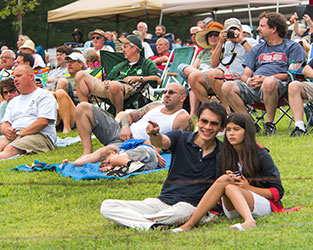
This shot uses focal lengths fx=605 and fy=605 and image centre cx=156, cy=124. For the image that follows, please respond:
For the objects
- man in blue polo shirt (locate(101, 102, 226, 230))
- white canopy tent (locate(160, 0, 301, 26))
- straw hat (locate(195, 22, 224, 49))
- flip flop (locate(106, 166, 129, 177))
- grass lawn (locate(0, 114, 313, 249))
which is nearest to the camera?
grass lawn (locate(0, 114, 313, 249))

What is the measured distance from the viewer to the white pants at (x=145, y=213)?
3.88m

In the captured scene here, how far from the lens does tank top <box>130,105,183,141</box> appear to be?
6090mm

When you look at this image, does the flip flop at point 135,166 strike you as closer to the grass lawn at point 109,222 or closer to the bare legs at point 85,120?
the grass lawn at point 109,222

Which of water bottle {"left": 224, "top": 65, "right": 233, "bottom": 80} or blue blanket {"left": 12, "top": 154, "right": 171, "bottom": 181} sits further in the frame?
water bottle {"left": 224, "top": 65, "right": 233, "bottom": 80}

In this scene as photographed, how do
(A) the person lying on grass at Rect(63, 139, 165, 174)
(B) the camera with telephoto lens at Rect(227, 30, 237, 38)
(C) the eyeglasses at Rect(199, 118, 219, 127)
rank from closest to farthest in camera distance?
1. (C) the eyeglasses at Rect(199, 118, 219, 127)
2. (A) the person lying on grass at Rect(63, 139, 165, 174)
3. (B) the camera with telephoto lens at Rect(227, 30, 237, 38)

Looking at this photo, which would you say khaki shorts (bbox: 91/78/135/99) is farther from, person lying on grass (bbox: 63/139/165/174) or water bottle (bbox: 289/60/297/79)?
water bottle (bbox: 289/60/297/79)

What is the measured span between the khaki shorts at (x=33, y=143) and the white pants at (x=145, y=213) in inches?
141

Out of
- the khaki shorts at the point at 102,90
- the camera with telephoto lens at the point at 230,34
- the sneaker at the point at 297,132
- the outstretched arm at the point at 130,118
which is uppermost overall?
the camera with telephoto lens at the point at 230,34

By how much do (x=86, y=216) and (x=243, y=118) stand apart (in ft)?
4.48

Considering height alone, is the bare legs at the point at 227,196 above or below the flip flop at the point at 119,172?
above

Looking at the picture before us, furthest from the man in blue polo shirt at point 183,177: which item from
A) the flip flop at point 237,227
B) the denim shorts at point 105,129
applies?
the denim shorts at point 105,129

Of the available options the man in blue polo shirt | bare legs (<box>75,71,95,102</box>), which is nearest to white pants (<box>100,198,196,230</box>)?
the man in blue polo shirt

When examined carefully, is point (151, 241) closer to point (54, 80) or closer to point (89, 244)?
point (89, 244)

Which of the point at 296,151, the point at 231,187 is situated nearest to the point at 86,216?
the point at 231,187
